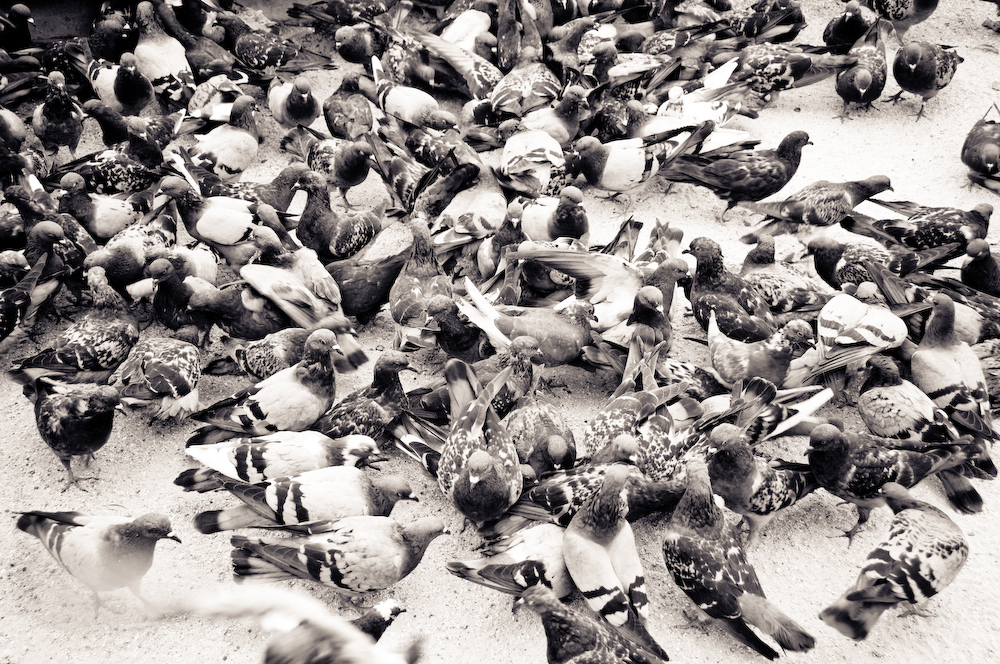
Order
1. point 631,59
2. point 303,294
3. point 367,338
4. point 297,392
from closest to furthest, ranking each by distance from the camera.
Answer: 1. point 297,392
2. point 303,294
3. point 367,338
4. point 631,59

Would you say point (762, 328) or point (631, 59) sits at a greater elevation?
point (631, 59)

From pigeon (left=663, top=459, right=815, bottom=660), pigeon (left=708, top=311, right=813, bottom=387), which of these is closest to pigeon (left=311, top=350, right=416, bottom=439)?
pigeon (left=663, top=459, right=815, bottom=660)

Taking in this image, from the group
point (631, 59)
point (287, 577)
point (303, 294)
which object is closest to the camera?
point (287, 577)

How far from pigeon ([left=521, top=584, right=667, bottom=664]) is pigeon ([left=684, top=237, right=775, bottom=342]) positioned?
244 cm

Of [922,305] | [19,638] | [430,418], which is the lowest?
[19,638]

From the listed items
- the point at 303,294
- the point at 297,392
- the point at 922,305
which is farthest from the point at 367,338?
the point at 922,305

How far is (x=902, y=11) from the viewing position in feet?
28.1

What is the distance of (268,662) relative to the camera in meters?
3.07

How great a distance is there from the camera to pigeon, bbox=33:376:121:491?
4273 mm

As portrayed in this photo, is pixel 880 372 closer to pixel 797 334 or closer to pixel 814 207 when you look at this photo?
pixel 797 334

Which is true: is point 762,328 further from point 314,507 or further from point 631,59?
point 631,59

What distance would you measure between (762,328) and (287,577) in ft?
11.3

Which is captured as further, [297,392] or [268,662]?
[297,392]

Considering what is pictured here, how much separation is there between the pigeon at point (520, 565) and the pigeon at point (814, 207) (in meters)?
3.43
